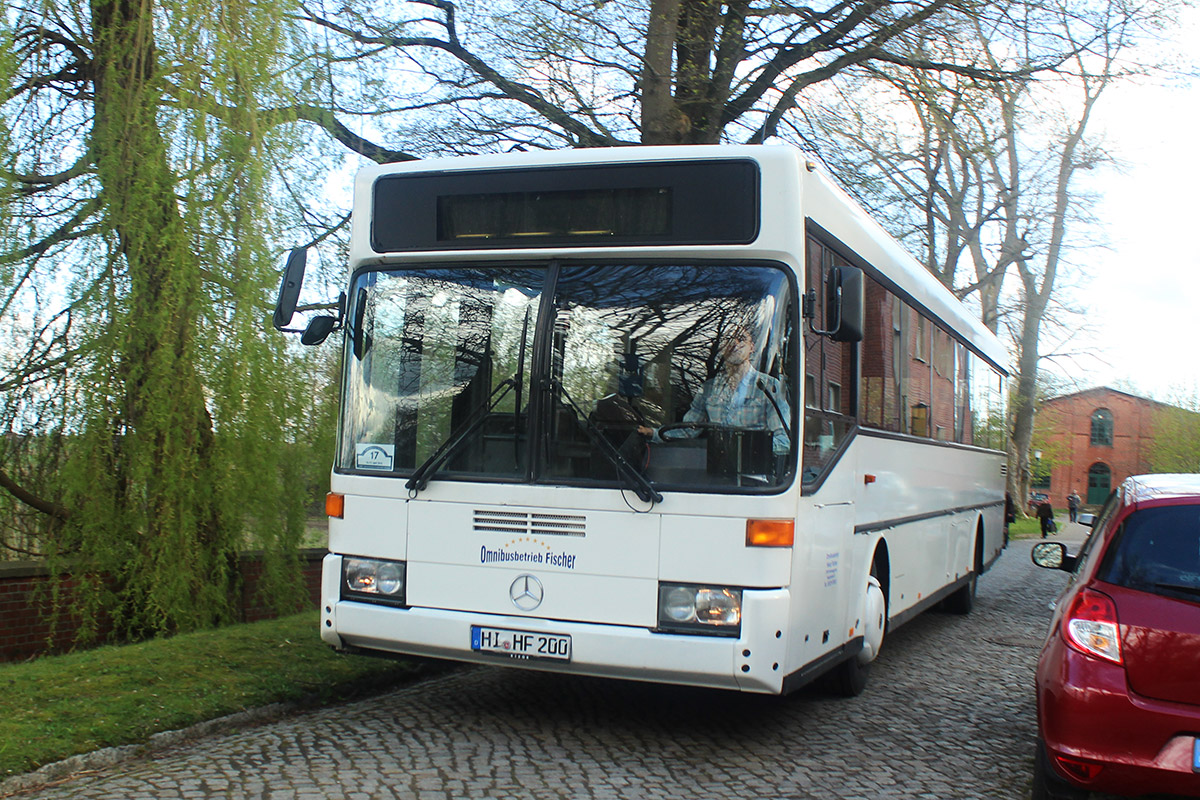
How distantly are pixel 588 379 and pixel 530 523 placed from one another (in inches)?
31.6

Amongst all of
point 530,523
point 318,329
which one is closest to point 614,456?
point 530,523

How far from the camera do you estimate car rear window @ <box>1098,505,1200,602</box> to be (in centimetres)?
466

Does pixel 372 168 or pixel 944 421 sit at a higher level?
pixel 372 168

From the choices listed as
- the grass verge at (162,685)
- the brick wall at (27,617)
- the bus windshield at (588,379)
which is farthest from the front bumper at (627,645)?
the brick wall at (27,617)

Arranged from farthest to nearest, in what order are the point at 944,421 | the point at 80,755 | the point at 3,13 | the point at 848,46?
the point at 848,46, the point at 944,421, the point at 3,13, the point at 80,755

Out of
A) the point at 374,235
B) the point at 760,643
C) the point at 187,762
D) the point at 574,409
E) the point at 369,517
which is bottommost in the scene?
the point at 187,762

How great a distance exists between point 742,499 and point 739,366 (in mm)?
673

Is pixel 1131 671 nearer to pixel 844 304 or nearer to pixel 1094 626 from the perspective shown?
pixel 1094 626

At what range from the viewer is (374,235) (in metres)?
6.84

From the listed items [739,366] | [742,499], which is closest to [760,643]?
[742,499]

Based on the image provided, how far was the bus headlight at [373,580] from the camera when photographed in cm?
636

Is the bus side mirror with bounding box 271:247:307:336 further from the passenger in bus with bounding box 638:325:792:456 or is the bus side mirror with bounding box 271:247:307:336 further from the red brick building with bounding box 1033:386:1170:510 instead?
the red brick building with bounding box 1033:386:1170:510

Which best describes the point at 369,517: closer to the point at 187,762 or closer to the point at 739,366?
the point at 187,762

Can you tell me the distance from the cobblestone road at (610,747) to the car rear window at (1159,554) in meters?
1.46
